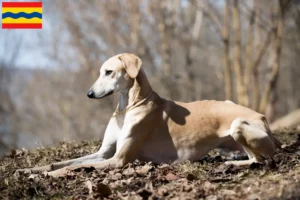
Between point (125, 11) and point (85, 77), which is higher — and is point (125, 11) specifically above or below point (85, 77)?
above

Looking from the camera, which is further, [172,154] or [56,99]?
[56,99]

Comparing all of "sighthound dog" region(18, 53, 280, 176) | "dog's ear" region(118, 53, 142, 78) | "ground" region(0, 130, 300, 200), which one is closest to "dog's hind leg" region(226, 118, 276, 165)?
"sighthound dog" region(18, 53, 280, 176)

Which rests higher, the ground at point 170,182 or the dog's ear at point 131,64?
the dog's ear at point 131,64

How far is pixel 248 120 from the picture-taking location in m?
5.69

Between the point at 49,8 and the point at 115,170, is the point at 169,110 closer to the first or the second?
the point at 115,170

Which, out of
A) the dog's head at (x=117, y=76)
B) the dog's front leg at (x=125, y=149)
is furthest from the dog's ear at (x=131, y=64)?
the dog's front leg at (x=125, y=149)

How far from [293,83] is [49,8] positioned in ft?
60.9

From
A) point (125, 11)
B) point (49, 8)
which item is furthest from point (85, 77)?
point (125, 11)

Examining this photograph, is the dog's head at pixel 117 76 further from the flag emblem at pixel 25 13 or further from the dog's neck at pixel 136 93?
the flag emblem at pixel 25 13

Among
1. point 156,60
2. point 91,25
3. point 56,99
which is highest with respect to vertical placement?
point 91,25

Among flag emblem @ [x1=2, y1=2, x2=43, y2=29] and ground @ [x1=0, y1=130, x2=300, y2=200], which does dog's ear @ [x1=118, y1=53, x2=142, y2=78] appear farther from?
flag emblem @ [x1=2, y1=2, x2=43, y2=29]

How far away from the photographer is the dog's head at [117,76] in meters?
5.72

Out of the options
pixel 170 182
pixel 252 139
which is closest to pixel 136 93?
pixel 252 139

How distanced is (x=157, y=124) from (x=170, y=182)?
1328 mm
